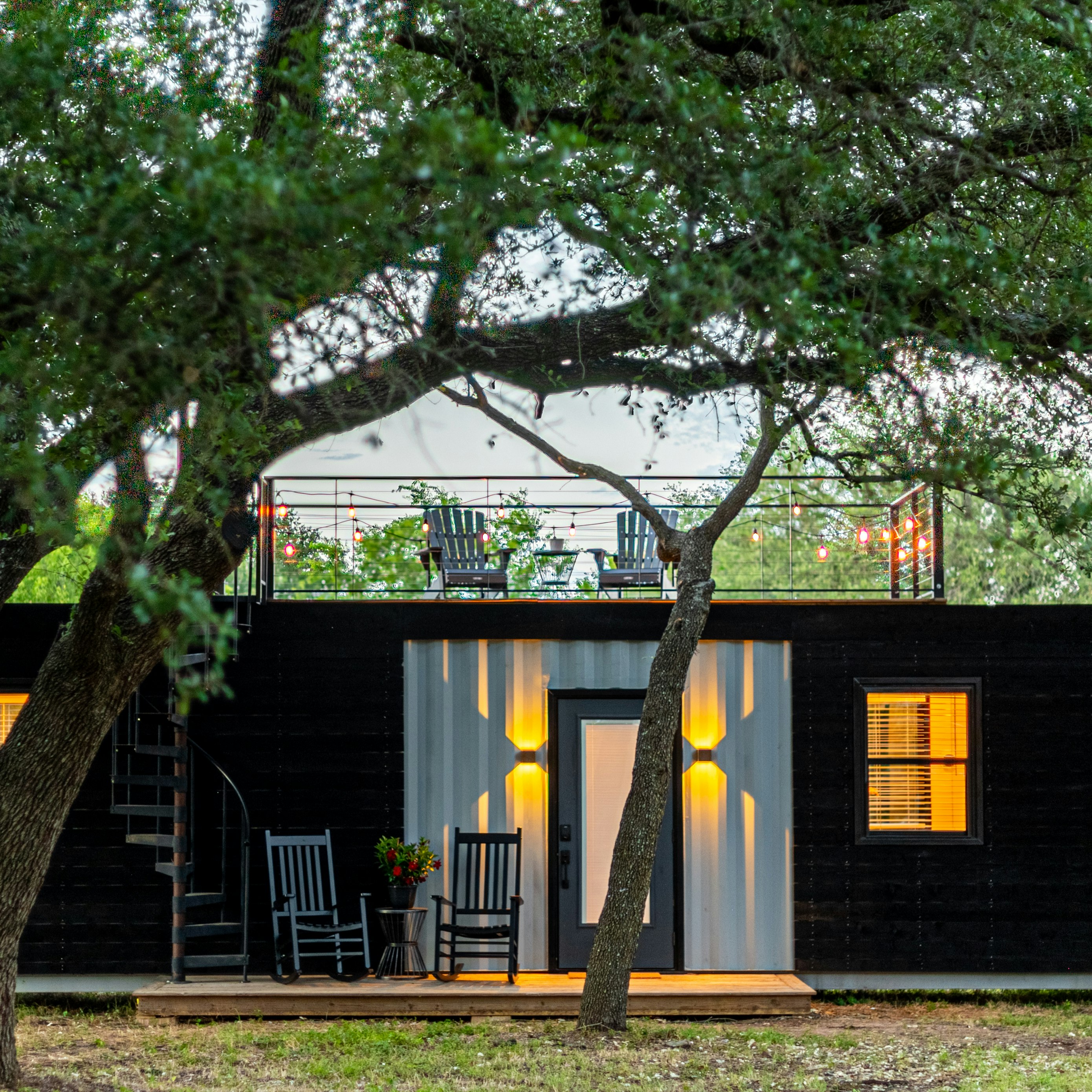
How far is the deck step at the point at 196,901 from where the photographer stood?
7.82m

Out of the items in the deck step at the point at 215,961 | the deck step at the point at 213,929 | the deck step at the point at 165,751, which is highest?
the deck step at the point at 165,751

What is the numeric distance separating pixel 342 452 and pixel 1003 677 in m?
5.15

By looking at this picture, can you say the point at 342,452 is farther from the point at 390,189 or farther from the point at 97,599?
the point at 390,189

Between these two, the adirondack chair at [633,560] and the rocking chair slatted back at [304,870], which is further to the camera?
the adirondack chair at [633,560]

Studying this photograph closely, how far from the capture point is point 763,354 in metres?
4.97

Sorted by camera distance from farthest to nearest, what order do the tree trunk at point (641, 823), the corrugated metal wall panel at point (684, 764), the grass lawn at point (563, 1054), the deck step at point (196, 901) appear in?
1. the corrugated metal wall panel at point (684, 764)
2. the deck step at point (196, 901)
3. the tree trunk at point (641, 823)
4. the grass lawn at point (563, 1054)

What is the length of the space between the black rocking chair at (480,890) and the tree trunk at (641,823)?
129 centimetres

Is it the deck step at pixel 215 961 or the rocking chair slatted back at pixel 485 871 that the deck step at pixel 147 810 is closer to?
the deck step at pixel 215 961

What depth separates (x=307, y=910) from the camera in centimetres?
817

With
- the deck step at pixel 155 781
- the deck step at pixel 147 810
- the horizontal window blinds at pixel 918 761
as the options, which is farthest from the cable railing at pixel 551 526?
the deck step at pixel 147 810

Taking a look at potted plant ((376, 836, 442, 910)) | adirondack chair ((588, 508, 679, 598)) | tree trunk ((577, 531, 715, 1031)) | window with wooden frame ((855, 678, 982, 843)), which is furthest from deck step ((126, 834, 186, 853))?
window with wooden frame ((855, 678, 982, 843))

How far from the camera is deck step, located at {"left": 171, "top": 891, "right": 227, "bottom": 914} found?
7.82 m

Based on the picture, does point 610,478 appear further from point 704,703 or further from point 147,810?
point 147,810

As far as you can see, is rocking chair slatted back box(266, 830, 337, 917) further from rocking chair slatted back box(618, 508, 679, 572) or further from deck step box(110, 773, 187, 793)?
rocking chair slatted back box(618, 508, 679, 572)
